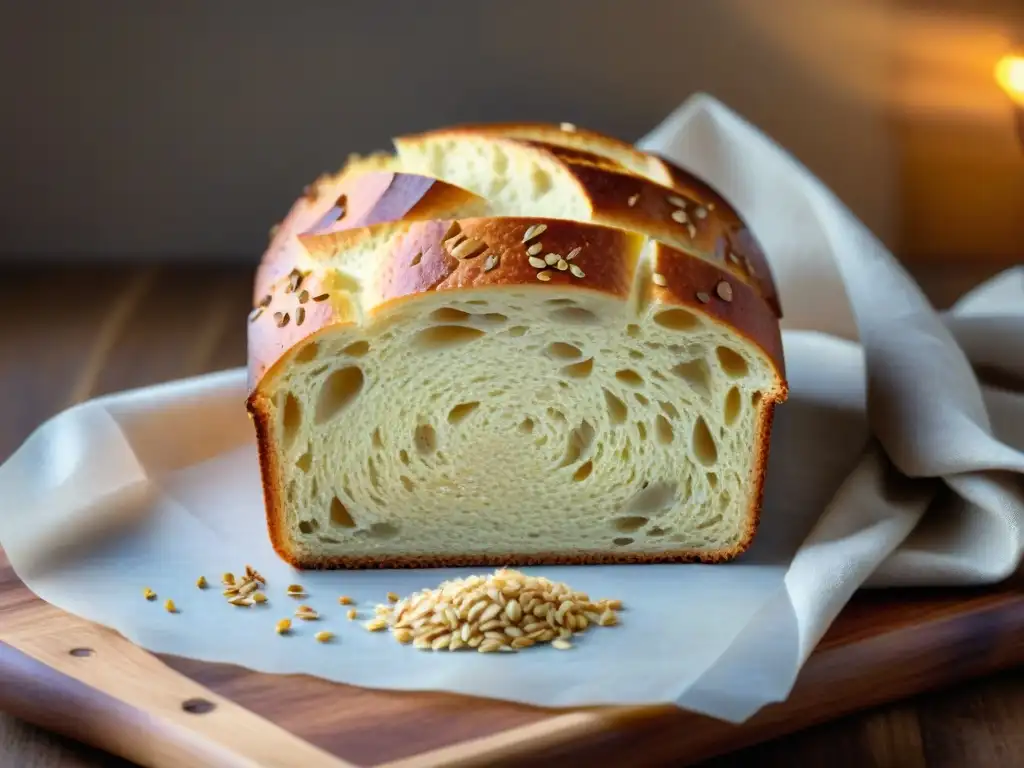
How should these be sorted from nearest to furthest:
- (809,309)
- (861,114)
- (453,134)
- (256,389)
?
(256,389) < (453,134) < (809,309) < (861,114)

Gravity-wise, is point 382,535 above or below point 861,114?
below

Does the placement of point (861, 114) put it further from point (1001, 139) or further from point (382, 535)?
point (382, 535)

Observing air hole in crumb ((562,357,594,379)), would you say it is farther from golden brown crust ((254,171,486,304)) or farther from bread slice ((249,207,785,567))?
golden brown crust ((254,171,486,304))

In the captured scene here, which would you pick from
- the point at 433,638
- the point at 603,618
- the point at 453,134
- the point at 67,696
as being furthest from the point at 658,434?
the point at 67,696

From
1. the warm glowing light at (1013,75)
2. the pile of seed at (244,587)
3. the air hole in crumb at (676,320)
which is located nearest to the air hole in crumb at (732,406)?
the air hole in crumb at (676,320)

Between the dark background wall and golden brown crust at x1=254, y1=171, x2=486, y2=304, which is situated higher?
the dark background wall

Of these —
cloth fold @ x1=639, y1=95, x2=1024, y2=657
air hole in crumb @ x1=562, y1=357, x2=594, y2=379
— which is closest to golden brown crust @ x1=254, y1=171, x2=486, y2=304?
air hole in crumb @ x1=562, y1=357, x2=594, y2=379

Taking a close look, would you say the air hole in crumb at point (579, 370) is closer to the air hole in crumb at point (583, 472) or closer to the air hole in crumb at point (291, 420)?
the air hole in crumb at point (583, 472)
